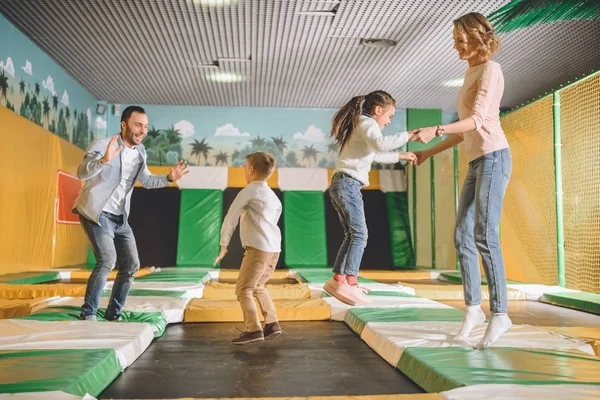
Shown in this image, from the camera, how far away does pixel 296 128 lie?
31.5ft

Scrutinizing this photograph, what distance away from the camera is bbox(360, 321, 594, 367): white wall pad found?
2.27 meters

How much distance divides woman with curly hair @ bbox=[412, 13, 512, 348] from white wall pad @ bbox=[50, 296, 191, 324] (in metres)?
2.03

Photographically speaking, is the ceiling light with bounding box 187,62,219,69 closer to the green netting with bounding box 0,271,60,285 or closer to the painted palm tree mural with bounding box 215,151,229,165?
the painted palm tree mural with bounding box 215,151,229,165

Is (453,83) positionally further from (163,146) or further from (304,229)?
(163,146)

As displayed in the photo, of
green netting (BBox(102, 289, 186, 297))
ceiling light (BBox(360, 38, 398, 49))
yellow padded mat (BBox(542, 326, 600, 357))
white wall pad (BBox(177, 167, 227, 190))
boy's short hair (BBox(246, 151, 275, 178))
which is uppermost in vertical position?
ceiling light (BBox(360, 38, 398, 49))

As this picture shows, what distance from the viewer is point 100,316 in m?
3.12

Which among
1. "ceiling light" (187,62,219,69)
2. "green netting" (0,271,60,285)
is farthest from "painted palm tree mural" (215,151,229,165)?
"green netting" (0,271,60,285)

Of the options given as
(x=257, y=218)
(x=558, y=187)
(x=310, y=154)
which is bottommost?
(x=257, y=218)

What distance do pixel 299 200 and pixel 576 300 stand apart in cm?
516

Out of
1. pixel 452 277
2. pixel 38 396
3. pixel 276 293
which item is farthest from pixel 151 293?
pixel 452 277

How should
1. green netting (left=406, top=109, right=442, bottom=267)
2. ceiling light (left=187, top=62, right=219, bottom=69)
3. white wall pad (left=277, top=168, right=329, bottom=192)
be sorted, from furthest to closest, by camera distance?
white wall pad (left=277, top=168, right=329, bottom=192), green netting (left=406, top=109, right=442, bottom=267), ceiling light (left=187, top=62, right=219, bottom=69)

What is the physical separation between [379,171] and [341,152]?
19.9 feet

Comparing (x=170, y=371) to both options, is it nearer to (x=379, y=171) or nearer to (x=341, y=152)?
(x=341, y=152)

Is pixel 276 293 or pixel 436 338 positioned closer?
pixel 436 338
